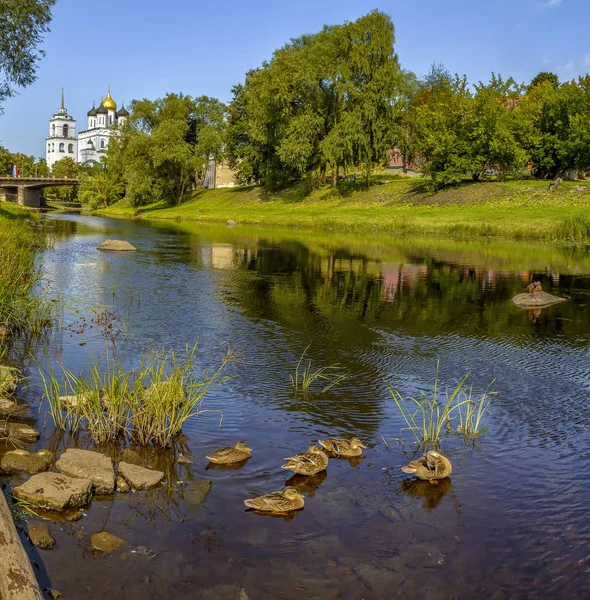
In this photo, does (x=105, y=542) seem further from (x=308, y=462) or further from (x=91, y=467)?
(x=308, y=462)

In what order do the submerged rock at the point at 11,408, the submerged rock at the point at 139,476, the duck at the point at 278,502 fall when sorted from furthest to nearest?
the submerged rock at the point at 11,408 < the submerged rock at the point at 139,476 < the duck at the point at 278,502

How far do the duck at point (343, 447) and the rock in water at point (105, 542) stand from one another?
10.6 ft

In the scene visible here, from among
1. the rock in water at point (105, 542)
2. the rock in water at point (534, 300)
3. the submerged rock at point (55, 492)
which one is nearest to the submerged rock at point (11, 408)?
the submerged rock at point (55, 492)

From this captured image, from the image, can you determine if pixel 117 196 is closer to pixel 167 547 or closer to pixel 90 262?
pixel 90 262

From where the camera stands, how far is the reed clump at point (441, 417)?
9.65 meters

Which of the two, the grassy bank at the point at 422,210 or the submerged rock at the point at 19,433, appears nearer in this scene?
the submerged rock at the point at 19,433

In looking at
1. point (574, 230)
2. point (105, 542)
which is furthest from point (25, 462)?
point (574, 230)

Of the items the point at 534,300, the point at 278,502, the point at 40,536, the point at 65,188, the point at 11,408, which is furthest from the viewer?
the point at 65,188

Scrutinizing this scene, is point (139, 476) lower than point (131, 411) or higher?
lower

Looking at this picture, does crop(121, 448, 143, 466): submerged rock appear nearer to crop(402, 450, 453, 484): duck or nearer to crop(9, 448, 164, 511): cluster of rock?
crop(9, 448, 164, 511): cluster of rock

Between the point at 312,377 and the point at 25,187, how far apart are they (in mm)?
108005

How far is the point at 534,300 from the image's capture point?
878 inches

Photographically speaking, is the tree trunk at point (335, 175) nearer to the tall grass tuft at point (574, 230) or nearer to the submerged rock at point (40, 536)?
the tall grass tuft at point (574, 230)

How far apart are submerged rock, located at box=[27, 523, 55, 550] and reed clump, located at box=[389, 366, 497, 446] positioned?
494 centimetres
